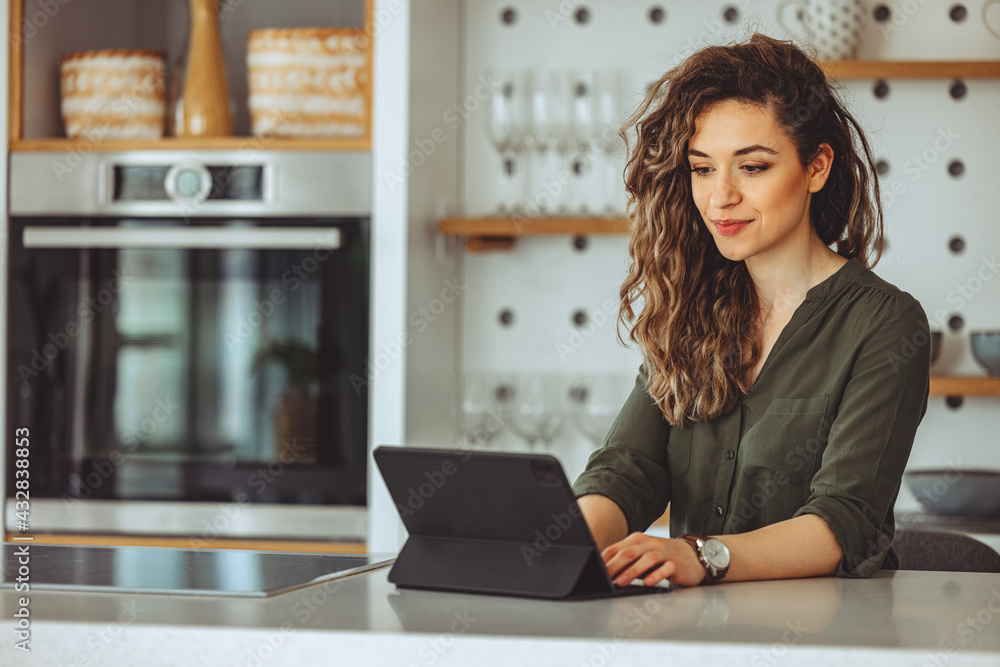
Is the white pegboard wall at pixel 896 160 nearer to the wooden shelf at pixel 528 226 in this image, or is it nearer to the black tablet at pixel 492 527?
the wooden shelf at pixel 528 226

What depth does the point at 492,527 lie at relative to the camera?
0.99 meters

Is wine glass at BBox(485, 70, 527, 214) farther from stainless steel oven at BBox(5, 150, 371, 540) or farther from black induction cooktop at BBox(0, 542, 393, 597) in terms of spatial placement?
black induction cooktop at BBox(0, 542, 393, 597)

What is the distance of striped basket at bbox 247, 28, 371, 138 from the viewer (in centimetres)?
223

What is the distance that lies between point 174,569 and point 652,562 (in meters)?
0.46

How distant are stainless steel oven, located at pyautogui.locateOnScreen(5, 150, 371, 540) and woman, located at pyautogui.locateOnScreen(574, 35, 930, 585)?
2.81 feet

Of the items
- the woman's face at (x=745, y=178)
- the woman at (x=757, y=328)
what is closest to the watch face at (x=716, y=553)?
the woman at (x=757, y=328)

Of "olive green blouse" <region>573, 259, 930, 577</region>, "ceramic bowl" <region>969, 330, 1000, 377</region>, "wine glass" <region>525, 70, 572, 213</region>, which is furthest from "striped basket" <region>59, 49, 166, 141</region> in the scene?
"ceramic bowl" <region>969, 330, 1000, 377</region>

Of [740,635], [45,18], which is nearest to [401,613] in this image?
[740,635]

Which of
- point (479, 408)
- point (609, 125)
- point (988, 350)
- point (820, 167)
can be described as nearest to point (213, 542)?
point (479, 408)

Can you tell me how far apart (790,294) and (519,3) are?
1.40m

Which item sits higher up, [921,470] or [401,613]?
[401,613]

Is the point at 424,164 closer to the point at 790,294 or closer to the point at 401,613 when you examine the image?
the point at 790,294

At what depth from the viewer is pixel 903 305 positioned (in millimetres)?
1292

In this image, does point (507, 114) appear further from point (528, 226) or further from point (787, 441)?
point (787, 441)
